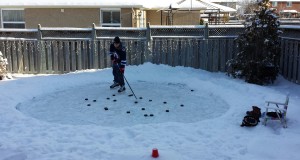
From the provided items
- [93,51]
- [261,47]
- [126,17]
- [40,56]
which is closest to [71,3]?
[126,17]

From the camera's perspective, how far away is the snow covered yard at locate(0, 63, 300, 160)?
6023 millimetres

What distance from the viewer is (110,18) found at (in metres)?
18.4

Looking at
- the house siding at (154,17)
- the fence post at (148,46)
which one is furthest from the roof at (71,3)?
the fence post at (148,46)

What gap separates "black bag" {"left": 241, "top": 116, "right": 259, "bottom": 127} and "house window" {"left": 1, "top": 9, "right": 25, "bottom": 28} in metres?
15.2

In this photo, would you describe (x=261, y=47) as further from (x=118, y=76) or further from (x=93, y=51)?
(x=93, y=51)

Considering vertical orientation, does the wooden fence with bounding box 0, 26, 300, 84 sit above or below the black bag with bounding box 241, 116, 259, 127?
above

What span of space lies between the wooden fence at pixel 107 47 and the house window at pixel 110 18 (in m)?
5.42

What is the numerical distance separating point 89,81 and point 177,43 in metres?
3.37

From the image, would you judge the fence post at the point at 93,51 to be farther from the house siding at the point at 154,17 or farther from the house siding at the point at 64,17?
the house siding at the point at 154,17

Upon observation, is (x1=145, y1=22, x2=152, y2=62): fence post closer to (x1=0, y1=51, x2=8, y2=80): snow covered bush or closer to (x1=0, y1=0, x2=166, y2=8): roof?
(x1=0, y1=51, x2=8, y2=80): snow covered bush

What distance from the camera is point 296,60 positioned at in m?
10.5

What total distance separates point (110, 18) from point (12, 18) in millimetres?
5412

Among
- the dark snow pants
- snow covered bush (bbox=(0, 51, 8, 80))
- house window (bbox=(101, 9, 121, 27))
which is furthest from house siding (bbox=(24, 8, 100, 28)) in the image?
the dark snow pants

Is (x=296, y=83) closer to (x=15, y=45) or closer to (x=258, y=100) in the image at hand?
(x=258, y=100)
